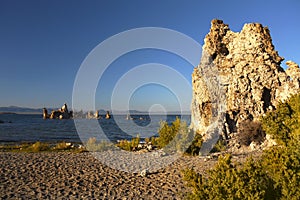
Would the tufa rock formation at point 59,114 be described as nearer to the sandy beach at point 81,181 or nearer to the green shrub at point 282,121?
the sandy beach at point 81,181

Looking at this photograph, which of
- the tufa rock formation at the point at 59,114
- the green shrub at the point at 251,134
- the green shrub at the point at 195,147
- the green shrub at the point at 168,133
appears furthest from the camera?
the tufa rock formation at the point at 59,114

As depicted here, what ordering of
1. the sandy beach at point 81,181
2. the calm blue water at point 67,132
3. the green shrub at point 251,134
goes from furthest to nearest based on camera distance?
the calm blue water at point 67,132 < the green shrub at point 251,134 < the sandy beach at point 81,181

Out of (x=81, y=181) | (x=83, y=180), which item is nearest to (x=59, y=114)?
(x=83, y=180)

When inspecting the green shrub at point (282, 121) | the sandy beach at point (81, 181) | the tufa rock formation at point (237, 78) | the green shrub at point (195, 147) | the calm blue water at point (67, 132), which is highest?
the tufa rock formation at point (237, 78)

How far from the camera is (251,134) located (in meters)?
25.5

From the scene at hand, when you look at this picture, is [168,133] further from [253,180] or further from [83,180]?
[253,180]

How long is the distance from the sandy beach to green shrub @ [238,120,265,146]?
923 cm

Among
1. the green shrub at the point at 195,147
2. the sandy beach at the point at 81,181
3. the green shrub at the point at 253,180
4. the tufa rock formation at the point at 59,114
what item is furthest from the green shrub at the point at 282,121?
the tufa rock formation at the point at 59,114

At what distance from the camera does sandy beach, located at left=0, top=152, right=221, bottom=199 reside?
1151 cm

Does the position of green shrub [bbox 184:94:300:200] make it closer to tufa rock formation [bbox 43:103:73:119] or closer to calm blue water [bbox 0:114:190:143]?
calm blue water [bbox 0:114:190:143]

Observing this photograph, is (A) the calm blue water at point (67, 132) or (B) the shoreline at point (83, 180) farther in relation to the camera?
(A) the calm blue water at point (67, 132)

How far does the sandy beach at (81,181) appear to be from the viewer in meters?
11.5

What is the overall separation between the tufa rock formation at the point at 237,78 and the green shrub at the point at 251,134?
1143mm

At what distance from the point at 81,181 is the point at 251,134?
1848cm
